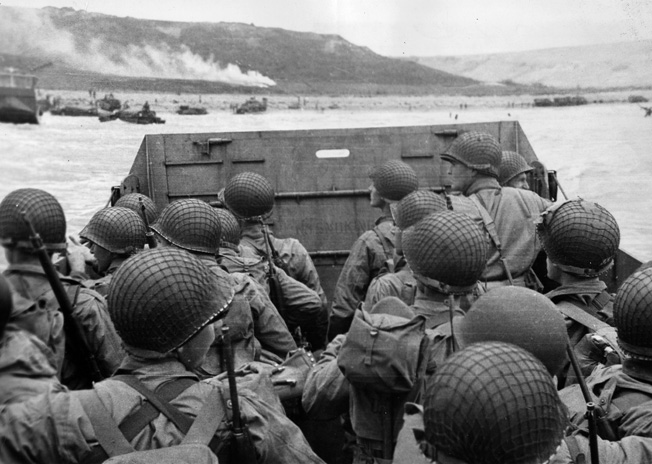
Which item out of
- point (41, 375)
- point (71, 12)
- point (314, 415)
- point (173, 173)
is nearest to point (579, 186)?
point (173, 173)

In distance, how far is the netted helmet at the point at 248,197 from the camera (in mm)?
5113

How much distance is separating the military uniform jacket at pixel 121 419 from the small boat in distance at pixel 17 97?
1.68 m

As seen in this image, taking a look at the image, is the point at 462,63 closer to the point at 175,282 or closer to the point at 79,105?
the point at 79,105

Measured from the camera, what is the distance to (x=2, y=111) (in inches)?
152

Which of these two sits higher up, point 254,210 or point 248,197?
point 248,197

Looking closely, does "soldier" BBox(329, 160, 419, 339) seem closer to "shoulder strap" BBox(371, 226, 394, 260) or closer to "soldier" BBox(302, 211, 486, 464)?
"shoulder strap" BBox(371, 226, 394, 260)

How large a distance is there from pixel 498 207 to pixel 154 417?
11.6 feet

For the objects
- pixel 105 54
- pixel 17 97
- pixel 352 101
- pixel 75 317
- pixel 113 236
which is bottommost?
pixel 75 317

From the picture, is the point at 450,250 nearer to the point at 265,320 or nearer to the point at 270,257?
the point at 265,320


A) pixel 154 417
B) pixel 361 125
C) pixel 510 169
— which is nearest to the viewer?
pixel 154 417

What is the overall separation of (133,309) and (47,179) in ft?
17.8

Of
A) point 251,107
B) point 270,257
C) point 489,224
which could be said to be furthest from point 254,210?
point 251,107

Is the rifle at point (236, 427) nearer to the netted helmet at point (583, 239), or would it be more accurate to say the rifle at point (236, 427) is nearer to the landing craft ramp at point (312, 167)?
the netted helmet at point (583, 239)

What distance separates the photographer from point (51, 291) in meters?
3.10
